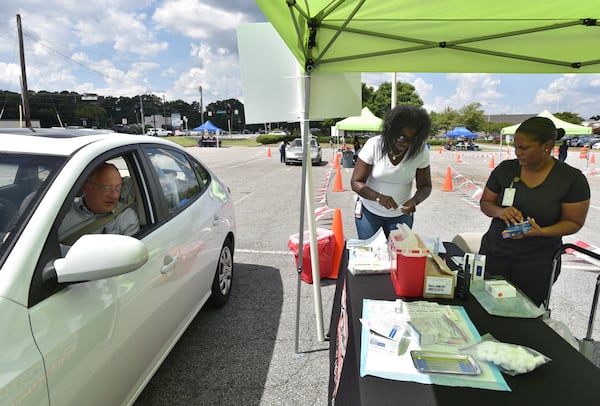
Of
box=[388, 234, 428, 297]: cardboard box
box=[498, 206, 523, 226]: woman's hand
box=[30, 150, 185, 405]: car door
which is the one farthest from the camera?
box=[498, 206, 523, 226]: woman's hand

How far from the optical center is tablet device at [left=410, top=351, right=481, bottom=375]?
125 cm

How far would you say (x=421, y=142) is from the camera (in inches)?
110

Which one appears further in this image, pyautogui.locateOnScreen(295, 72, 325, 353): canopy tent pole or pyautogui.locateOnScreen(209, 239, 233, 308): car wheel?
pyautogui.locateOnScreen(209, 239, 233, 308): car wheel

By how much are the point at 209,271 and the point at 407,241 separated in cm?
177

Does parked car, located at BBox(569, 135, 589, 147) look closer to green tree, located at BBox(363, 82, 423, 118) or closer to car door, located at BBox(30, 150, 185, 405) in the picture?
green tree, located at BBox(363, 82, 423, 118)

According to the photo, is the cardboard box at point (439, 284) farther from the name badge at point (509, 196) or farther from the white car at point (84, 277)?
the white car at point (84, 277)

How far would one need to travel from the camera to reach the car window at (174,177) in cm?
261

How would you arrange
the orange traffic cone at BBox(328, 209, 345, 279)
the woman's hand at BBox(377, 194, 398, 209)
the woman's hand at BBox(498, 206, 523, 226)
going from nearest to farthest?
the woman's hand at BBox(498, 206, 523, 226) < the woman's hand at BBox(377, 194, 398, 209) < the orange traffic cone at BBox(328, 209, 345, 279)

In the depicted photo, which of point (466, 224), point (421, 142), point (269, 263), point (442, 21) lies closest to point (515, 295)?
point (421, 142)

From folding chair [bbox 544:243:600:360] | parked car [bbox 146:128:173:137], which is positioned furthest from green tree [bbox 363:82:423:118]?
folding chair [bbox 544:243:600:360]

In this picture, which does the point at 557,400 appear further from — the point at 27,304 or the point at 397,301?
the point at 27,304

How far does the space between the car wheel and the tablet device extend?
222 cm

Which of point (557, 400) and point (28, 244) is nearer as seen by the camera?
point (557, 400)

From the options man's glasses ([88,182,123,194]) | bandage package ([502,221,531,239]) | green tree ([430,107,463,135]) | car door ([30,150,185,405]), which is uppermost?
green tree ([430,107,463,135])
